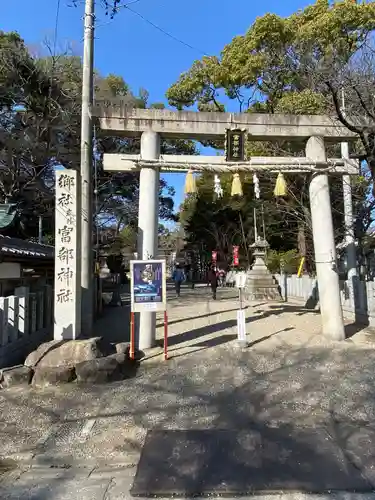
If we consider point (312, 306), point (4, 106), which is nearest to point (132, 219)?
point (4, 106)

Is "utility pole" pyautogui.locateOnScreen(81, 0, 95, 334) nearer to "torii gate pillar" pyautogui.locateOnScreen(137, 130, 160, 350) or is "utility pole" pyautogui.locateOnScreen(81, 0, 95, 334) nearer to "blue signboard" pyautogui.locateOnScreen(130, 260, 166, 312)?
"torii gate pillar" pyautogui.locateOnScreen(137, 130, 160, 350)

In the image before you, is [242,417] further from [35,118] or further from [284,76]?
[284,76]

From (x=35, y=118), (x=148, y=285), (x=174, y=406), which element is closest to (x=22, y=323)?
(x=148, y=285)

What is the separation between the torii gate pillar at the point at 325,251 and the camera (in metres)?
9.30

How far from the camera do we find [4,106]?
1908 centimetres

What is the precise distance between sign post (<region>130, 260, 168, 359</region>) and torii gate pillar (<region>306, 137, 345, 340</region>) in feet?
13.0

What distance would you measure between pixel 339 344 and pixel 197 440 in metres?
5.56

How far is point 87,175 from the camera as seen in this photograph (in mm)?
9633

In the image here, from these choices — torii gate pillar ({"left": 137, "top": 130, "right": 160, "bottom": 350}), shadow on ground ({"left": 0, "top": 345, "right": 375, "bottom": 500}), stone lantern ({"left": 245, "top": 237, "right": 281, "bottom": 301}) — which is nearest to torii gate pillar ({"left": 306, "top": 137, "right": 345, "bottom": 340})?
shadow on ground ({"left": 0, "top": 345, "right": 375, "bottom": 500})

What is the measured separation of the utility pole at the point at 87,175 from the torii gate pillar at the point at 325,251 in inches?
218

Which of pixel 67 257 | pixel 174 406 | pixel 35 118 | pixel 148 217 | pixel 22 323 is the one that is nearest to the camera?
pixel 174 406

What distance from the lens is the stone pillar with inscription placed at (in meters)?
8.00

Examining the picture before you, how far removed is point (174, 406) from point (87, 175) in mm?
6152

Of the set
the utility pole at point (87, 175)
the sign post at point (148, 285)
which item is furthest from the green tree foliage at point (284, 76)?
the sign post at point (148, 285)
